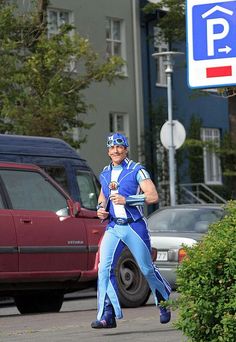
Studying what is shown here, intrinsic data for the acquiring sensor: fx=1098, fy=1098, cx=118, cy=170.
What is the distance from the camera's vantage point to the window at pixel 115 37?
114 ft

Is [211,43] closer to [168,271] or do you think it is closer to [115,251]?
[115,251]

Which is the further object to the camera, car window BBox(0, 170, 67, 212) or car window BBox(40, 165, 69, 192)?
car window BBox(40, 165, 69, 192)

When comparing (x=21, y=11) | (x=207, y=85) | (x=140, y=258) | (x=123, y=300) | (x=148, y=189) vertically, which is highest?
(x=21, y=11)

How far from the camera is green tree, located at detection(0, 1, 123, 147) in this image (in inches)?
913

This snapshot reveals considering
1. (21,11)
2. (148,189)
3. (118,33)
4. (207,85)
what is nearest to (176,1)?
(118,33)

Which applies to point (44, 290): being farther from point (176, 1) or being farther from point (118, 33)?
point (118, 33)

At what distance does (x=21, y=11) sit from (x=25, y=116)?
369 cm

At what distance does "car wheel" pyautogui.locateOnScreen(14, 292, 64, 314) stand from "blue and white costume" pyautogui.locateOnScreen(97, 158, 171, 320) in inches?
164

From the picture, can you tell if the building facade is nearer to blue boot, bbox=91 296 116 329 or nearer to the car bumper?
the car bumper

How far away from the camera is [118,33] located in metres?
35.5

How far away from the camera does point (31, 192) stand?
518 inches

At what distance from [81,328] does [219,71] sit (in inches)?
197

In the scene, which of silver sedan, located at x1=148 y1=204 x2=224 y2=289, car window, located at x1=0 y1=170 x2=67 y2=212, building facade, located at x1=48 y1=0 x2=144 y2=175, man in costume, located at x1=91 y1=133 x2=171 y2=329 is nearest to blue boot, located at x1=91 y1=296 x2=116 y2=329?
man in costume, located at x1=91 y1=133 x2=171 y2=329

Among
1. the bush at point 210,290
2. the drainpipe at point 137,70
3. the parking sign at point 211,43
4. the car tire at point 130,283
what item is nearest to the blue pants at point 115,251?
the bush at point 210,290
